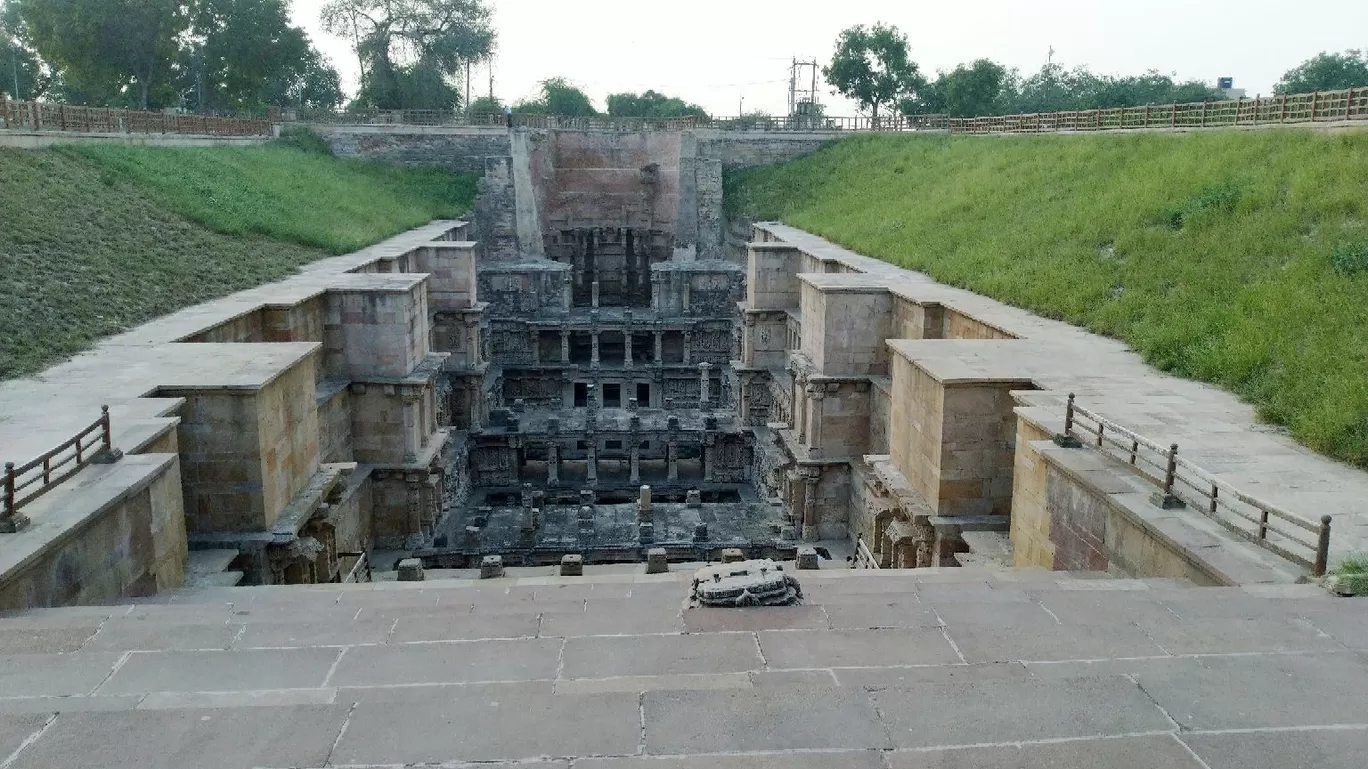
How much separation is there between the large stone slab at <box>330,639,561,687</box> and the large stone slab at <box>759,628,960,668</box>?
1.34 m

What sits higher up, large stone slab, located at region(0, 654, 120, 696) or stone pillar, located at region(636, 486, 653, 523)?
large stone slab, located at region(0, 654, 120, 696)

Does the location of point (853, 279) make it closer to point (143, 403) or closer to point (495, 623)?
point (143, 403)

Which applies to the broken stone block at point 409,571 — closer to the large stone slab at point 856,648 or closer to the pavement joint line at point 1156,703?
the large stone slab at point 856,648

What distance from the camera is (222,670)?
5590 mm

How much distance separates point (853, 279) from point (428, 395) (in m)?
9.09

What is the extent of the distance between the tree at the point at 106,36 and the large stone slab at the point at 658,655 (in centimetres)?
4301

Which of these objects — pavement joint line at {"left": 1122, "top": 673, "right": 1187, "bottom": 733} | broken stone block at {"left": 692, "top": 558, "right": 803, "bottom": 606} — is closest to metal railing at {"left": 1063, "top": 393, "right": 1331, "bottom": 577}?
pavement joint line at {"left": 1122, "top": 673, "right": 1187, "bottom": 733}

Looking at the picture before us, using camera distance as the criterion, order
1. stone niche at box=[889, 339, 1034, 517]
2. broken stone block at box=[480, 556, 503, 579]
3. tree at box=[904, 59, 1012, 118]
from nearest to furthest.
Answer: stone niche at box=[889, 339, 1034, 517] → broken stone block at box=[480, 556, 503, 579] → tree at box=[904, 59, 1012, 118]

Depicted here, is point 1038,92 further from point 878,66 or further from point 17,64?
point 17,64

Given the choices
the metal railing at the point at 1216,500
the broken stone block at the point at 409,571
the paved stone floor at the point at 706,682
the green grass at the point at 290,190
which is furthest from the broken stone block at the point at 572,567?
the green grass at the point at 290,190

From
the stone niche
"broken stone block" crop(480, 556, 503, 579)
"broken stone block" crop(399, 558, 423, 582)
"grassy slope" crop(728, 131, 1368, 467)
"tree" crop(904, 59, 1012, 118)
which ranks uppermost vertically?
"tree" crop(904, 59, 1012, 118)

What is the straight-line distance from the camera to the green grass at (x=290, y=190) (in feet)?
78.1

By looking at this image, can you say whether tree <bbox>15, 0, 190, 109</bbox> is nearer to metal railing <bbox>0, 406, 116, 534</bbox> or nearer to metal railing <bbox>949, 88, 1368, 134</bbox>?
metal railing <bbox>949, 88, 1368, 134</bbox>

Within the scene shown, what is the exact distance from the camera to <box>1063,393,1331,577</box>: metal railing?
22.4 ft
